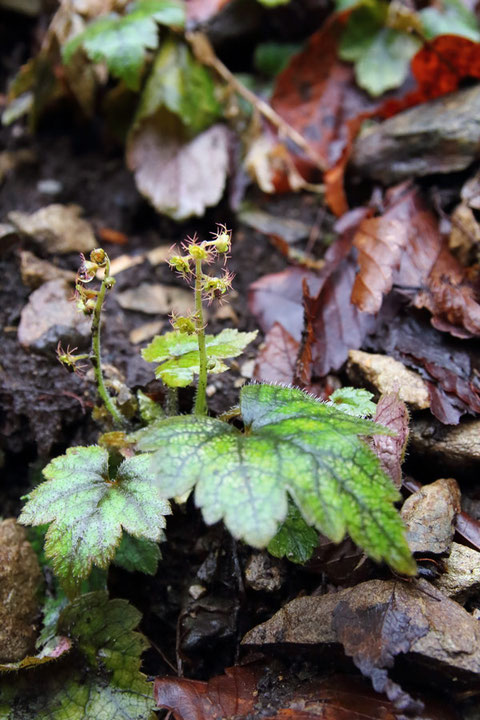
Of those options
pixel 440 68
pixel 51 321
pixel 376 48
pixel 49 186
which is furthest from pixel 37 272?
pixel 376 48

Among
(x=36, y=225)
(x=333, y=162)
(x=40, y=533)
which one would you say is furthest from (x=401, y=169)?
(x=40, y=533)

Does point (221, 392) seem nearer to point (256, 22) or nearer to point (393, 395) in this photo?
point (393, 395)

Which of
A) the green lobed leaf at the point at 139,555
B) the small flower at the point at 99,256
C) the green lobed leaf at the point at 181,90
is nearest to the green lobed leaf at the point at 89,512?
the green lobed leaf at the point at 139,555

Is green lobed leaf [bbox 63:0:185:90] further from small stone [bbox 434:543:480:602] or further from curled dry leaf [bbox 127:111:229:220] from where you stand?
small stone [bbox 434:543:480:602]

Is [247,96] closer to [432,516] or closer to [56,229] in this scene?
[56,229]

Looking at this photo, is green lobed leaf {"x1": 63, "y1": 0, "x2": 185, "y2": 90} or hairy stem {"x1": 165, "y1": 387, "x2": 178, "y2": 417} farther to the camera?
green lobed leaf {"x1": 63, "y1": 0, "x2": 185, "y2": 90}

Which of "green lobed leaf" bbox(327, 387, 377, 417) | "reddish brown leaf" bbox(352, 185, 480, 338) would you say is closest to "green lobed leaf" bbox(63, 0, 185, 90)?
"reddish brown leaf" bbox(352, 185, 480, 338)
